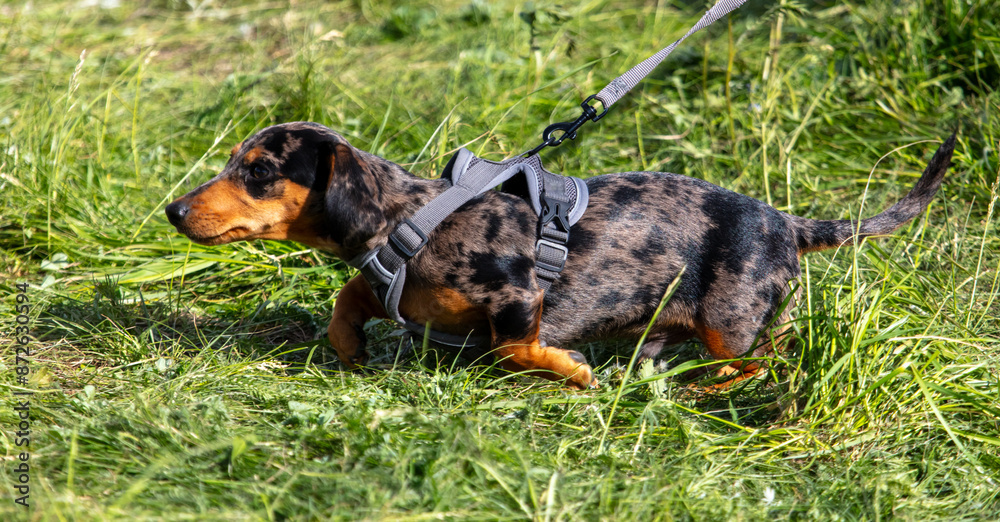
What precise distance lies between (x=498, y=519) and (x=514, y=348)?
102cm

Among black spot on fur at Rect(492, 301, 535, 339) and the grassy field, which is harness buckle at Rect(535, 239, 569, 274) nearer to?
black spot on fur at Rect(492, 301, 535, 339)

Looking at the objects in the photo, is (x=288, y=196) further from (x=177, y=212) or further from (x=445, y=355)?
(x=445, y=355)

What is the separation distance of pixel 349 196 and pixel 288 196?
29cm

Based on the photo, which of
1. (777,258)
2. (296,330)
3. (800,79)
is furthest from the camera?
(800,79)

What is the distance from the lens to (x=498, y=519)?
7.63ft

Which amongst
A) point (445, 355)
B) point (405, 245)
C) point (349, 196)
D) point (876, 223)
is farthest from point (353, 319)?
point (876, 223)

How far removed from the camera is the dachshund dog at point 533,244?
10.2 ft

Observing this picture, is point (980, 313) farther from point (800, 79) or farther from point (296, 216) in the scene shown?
point (296, 216)

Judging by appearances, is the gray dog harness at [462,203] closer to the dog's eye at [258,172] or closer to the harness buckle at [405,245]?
the harness buckle at [405,245]

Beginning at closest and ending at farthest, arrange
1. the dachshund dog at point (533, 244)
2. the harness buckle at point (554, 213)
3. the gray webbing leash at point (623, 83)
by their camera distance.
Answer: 1. the dachshund dog at point (533, 244)
2. the harness buckle at point (554, 213)
3. the gray webbing leash at point (623, 83)

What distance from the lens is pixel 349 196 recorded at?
2.99m

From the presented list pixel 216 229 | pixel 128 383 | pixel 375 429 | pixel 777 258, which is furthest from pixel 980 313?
pixel 128 383

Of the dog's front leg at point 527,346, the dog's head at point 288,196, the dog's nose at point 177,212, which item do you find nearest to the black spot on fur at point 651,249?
the dog's front leg at point 527,346

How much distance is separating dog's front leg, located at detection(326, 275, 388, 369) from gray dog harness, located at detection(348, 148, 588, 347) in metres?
0.28
